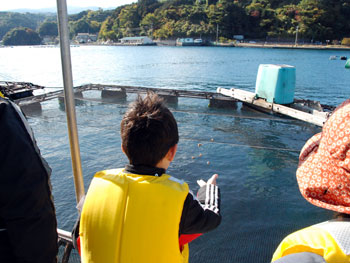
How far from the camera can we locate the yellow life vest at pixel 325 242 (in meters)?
1.03

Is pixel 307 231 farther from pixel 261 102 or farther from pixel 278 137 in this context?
pixel 261 102

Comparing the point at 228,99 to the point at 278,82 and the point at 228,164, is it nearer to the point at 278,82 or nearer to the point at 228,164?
the point at 278,82

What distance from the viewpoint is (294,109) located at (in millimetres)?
10273

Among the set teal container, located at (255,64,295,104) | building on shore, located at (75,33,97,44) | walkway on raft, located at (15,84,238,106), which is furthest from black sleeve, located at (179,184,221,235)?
building on shore, located at (75,33,97,44)

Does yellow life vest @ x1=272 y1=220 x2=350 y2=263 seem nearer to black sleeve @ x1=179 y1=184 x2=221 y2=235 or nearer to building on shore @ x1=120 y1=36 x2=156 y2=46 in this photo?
black sleeve @ x1=179 y1=184 x2=221 y2=235

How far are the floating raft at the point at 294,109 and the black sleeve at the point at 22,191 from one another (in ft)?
28.9

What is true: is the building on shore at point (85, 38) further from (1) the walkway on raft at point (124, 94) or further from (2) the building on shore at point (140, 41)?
(1) the walkway on raft at point (124, 94)

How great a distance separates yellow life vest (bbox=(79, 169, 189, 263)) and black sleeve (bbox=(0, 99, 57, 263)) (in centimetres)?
22

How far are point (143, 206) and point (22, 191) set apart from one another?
0.58 metres

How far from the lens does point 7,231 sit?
1.37 meters

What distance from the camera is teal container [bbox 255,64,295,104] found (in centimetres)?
1057

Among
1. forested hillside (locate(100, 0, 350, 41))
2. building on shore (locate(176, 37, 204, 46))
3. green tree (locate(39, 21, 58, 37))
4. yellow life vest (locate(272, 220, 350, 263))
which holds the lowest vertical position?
yellow life vest (locate(272, 220, 350, 263))

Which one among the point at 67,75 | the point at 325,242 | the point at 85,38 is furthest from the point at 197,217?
the point at 85,38

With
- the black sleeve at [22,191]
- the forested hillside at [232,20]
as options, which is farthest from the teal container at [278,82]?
the forested hillside at [232,20]
